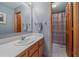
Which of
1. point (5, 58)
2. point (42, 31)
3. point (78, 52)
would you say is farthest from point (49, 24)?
point (5, 58)

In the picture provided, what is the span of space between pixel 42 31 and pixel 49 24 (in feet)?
1.08

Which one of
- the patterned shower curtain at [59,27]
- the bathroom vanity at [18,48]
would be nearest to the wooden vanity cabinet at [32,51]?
the bathroom vanity at [18,48]

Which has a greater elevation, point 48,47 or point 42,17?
point 42,17

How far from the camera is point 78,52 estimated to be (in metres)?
2.78

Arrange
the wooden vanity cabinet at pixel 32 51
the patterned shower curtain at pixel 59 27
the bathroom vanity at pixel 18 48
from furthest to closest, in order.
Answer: the patterned shower curtain at pixel 59 27 < the wooden vanity cabinet at pixel 32 51 < the bathroom vanity at pixel 18 48

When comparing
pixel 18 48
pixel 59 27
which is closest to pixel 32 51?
pixel 18 48

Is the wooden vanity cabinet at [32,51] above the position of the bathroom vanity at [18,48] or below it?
below

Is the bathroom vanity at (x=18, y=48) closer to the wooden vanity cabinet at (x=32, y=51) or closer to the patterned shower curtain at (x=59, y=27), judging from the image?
the wooden vanity cabinet at (x=32, y=51)

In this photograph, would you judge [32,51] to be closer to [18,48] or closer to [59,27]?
[18,48]

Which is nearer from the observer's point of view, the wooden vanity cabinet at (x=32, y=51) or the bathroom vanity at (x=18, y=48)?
the bathroom vanity at (x=18, y=48)

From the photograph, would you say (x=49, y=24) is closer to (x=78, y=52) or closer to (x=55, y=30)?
(x=78, y=52)

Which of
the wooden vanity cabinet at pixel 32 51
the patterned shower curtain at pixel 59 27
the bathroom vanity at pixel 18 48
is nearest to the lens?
the bathroom vanity at pixel 18 48

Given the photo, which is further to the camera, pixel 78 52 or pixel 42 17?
pixel 42 17

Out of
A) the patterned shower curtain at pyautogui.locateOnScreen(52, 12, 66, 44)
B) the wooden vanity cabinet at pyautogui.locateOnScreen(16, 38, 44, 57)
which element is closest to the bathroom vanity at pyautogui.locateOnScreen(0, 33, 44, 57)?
the wooden vanity cabinet at pyautogui.locateOnScreen(16, 38, 44, 57)
